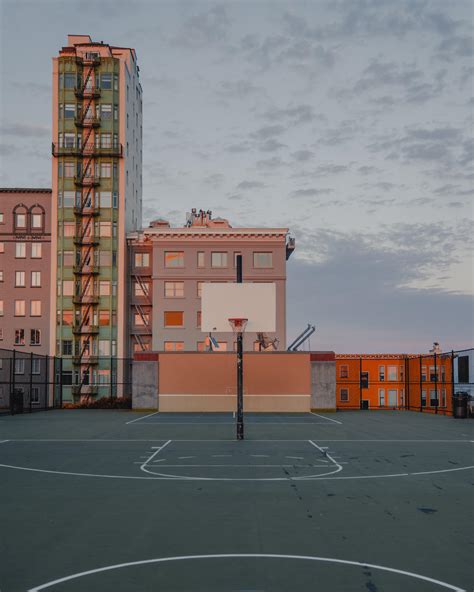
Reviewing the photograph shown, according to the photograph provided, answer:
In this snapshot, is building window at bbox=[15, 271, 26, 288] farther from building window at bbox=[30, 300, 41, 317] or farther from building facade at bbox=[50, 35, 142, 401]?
building facade at bbox=[50, 35, 142, 401]

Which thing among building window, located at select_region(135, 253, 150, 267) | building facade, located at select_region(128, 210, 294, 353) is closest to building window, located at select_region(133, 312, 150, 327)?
building facade, located at select_region(128, 210, 294, 353)

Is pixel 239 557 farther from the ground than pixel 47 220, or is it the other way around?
pixel 47 220

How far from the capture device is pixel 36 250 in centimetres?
8006

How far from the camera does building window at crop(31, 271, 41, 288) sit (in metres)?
79.6

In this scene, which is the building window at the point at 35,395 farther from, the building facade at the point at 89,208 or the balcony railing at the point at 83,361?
the balcony railing at the point at 83,361

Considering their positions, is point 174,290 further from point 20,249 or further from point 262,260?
point 20,249

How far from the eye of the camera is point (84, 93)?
7875 centimetres

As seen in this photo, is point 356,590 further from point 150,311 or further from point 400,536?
point 150,311

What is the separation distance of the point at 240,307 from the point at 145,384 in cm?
2095

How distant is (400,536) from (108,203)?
235 ft

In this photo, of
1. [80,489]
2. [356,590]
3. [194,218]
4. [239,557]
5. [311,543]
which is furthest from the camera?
[194,218]

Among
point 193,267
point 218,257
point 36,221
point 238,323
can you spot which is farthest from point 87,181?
point 238,323

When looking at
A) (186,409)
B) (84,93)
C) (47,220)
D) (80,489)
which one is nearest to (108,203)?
(47,220)

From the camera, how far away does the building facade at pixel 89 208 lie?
77.4 metres
